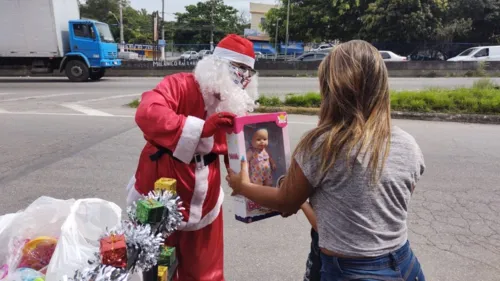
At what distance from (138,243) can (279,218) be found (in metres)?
2.56

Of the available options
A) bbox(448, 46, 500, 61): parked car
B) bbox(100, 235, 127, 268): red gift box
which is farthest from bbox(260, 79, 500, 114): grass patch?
bbox(448, 46, 500, 61): parked car

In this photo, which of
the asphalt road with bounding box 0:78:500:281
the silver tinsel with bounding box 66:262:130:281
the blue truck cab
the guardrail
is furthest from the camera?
the guardrail

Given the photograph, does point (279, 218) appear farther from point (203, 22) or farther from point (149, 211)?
point (203, 22)

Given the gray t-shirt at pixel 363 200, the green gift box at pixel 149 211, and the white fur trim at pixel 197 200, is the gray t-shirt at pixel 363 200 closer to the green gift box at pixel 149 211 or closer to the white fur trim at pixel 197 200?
the green gift box at pixel 149 211

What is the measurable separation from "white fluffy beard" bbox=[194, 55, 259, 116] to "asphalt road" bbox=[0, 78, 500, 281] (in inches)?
51.9

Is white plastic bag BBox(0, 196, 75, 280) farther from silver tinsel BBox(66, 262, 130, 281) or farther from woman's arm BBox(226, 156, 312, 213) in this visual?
woman's arm BBox(226, 156, 312, 213)

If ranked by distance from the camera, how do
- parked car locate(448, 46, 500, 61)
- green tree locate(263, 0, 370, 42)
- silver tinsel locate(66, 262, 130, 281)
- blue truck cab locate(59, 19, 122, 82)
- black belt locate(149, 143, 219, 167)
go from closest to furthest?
silver tinsel locate(66, 262, 130, 281), black belt locate(149, 143, 219, 167), blue truck cab locate(59, 19, 122, 82), parked car locate(448, 46, 500, 61), green tree locate(263, 0, 370, 42)

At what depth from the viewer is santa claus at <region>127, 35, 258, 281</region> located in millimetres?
2053

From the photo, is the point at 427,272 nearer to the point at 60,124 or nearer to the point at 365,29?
the point at 60,124

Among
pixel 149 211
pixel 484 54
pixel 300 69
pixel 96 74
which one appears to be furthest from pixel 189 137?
pixel 484 54

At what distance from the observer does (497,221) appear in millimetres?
3855

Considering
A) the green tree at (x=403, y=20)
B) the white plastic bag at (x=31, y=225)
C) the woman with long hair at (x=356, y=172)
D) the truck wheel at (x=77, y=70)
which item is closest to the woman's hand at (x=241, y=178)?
the woman with long hair at (x=356, y=172)

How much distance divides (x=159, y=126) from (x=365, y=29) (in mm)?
31609

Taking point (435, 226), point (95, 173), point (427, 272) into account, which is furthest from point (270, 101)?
point (427, 272)
